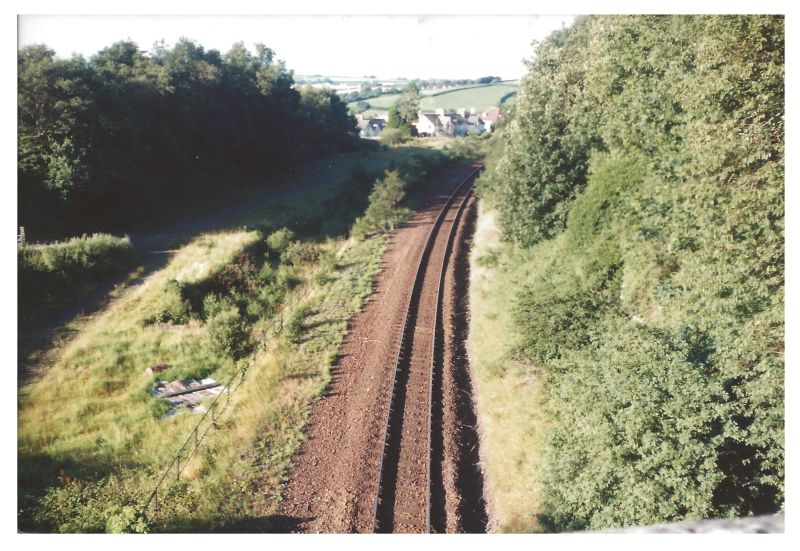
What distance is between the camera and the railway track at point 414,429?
369 inches

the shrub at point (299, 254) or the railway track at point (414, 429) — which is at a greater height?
the shrub at point (299, 254)

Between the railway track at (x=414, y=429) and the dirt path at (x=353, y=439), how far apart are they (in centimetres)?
5

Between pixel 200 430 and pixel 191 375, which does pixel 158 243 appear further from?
pixel 200 430

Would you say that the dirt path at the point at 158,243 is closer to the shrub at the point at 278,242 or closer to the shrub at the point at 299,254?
the shrub at the point at 278,242

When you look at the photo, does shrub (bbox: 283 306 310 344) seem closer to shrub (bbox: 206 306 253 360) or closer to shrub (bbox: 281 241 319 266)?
shrub (bbox: 206 306 253 360)

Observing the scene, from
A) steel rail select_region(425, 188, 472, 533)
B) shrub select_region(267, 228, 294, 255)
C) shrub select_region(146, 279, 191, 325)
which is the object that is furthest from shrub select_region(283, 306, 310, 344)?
shrub select_region(267, 228, 294, 255)

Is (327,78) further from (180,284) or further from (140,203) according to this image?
(140,203)

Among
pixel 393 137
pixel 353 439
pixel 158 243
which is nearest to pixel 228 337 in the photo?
pixel 353 439

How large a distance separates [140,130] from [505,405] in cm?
2778

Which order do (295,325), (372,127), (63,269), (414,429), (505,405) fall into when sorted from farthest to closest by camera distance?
(372,127) < (63,269) < (295,325) < (505,405) < (414,429)

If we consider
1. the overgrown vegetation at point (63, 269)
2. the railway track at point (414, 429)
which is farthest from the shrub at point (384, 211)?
the overgrown vegetation at point (63, 269)

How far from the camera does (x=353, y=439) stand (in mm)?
11281

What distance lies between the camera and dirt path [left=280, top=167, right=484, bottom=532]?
927 centimetres

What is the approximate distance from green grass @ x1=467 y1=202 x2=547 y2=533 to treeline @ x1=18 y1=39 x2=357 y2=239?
12634mm
